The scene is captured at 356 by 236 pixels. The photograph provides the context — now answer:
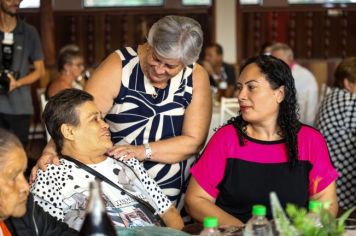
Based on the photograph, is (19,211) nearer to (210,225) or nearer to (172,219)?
(210,225)

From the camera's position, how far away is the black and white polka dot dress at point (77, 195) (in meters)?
2.51

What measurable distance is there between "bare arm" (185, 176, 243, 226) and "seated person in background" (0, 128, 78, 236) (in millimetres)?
814

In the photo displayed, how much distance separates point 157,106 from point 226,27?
6.18m

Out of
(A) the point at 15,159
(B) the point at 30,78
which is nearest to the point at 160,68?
(A) the point at 15,159

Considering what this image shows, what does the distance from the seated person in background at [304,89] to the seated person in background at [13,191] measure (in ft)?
14.4

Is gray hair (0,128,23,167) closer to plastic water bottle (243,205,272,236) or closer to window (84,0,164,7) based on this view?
plastic water bottle (243,205,272,236)

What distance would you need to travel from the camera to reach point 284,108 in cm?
284

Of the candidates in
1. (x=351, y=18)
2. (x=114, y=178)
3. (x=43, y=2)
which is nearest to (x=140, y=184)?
(x=114, y=178)

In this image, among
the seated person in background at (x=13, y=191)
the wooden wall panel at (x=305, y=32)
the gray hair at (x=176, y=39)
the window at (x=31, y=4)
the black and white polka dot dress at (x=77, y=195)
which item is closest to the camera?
the seated person in background at (x=13, y=191)

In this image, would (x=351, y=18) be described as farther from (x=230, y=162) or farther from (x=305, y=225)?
(x=305, y=225)

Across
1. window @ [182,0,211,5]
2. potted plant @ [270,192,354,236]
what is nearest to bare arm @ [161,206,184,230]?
potted plant @ [270,192,354,236]

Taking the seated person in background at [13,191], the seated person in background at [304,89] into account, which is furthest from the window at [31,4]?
the seated person in background at [13,191]

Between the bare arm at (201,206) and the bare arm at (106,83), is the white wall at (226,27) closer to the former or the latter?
the bare arm at (106,83)

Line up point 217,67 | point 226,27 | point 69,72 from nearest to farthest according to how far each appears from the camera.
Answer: point 69,72 → point 217,67 → point 226,27
